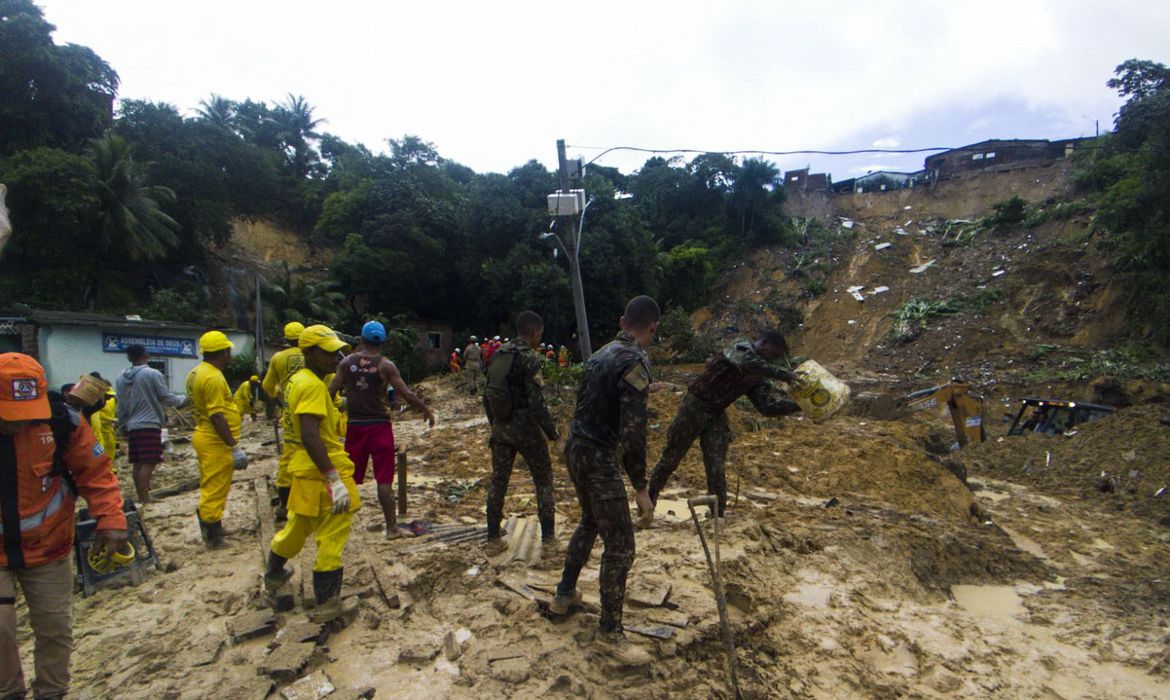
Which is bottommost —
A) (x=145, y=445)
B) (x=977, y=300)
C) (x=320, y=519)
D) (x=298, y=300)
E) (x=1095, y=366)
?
(x=1095, y=366)

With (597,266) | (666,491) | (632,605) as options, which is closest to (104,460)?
(632,605)

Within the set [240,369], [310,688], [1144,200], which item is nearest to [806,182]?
[1144,200]

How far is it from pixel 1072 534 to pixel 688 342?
66.6ft

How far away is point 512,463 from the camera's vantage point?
4723mm

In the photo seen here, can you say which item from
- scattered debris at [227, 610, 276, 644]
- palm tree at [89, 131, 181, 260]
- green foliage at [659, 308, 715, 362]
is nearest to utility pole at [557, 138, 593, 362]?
scattered debris at [227, 610, 276, 644]

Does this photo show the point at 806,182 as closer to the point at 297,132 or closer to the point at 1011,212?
the point at 1011,212

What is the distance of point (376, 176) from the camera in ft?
102

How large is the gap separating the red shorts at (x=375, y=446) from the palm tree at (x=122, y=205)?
2425 centimetres

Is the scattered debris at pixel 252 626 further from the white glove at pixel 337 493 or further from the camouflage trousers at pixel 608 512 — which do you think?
the camouflage trousers at pixel 608 512

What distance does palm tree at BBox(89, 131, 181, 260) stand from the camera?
2323 centimetres

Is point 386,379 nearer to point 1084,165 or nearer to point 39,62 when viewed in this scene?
point 39,62

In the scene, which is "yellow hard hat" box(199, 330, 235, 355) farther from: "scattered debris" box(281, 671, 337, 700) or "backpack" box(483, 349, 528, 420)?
"scattered debris" box(281, 671, 337, 700)

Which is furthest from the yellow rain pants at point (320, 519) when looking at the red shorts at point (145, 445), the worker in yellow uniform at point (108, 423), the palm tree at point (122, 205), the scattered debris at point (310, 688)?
the palm tree at point (122, 205)

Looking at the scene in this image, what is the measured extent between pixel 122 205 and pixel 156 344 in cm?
833
